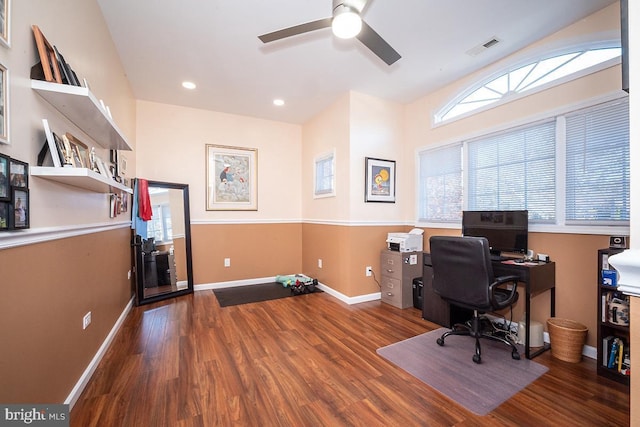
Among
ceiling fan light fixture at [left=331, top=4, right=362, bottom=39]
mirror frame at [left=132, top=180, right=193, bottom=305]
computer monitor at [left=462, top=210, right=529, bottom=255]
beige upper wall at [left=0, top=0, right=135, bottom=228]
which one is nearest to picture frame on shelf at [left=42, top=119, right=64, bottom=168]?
beige upper wall at [left=0, top=0, right=135, bottom=228]

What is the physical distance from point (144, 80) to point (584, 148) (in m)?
4.64

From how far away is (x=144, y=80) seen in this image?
3195 millimetres

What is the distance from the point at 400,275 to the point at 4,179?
132 inches

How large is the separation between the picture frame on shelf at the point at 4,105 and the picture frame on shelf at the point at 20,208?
0.22 m

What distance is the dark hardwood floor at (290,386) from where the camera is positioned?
1530mm

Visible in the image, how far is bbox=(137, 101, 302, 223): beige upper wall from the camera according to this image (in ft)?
12.5

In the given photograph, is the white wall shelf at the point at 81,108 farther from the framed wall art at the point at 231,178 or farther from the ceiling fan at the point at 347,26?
the framed wall art at the point at 231,178

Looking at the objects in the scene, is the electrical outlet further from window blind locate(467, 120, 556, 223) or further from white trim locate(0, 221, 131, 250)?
window blind locate(467, 120, 556, 223)

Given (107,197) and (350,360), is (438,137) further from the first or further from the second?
(107,197)

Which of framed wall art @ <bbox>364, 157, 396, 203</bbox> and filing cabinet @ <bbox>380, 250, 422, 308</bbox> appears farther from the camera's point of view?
framed wall art @ <bbox>364, 157, 396, 203</bbox>

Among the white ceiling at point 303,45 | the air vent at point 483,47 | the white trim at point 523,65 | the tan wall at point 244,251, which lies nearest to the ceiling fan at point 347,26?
the white ceiling at point 303,45

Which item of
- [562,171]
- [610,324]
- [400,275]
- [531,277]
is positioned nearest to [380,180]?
[400,275]

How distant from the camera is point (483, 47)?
8.46 feet

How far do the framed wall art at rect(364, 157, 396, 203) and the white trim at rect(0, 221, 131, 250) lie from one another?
2.91 m
